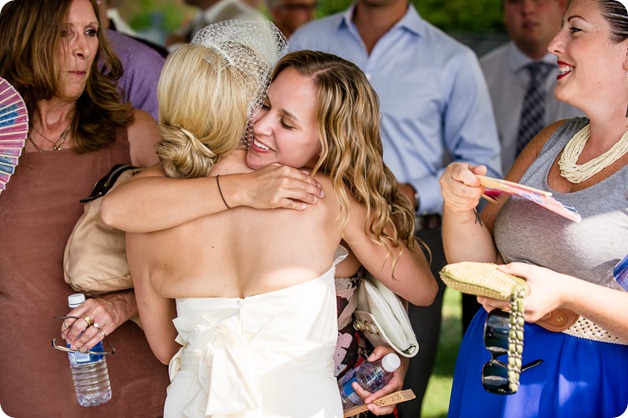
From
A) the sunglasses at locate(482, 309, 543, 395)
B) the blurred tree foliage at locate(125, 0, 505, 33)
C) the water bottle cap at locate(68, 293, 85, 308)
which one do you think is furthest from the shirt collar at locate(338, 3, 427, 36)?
the blurred tree foliage at locate(125, 0, 505, 33)

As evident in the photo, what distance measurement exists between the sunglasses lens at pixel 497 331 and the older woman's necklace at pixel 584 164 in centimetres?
48

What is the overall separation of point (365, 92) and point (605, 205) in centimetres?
76

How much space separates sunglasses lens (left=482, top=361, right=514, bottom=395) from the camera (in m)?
2.07

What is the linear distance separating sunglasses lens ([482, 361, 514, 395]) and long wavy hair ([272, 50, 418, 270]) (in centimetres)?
49

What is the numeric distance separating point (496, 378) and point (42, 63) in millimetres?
1775

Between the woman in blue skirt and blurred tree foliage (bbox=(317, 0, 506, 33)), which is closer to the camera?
the woman in blue skirt

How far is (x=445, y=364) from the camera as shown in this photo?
5.12 m

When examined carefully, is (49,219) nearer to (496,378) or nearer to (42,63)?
(42,63)

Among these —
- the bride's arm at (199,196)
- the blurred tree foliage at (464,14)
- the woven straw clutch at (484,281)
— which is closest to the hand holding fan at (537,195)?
the woven straw clutch at (484,281)

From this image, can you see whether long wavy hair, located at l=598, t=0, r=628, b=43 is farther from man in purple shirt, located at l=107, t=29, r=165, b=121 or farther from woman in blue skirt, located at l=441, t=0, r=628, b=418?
man in purple shirt, located at l=107, t=29, r=165, b=121

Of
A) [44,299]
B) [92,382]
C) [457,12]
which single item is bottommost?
[457,12]

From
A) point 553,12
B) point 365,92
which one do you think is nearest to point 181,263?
point 365,92

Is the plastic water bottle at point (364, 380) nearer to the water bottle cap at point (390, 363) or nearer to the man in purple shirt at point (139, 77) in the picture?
the water bottle cap at point (390, 363)

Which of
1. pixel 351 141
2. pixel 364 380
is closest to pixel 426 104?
pixel 351 141
